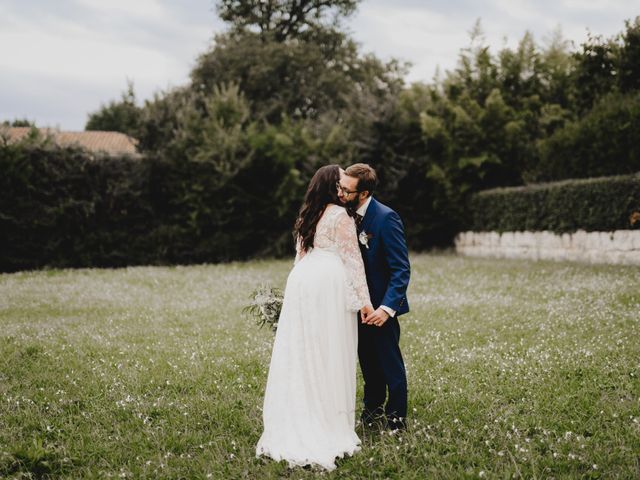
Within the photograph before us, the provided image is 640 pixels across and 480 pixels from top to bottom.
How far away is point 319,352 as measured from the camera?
5102 millimetres

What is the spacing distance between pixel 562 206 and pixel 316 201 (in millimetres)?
15794

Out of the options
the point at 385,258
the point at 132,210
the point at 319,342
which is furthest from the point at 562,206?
the point at 132,210

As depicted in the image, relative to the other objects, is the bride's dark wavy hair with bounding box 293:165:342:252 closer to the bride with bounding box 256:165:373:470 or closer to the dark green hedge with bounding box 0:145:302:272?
the bride with bounding box 256:165:373:470

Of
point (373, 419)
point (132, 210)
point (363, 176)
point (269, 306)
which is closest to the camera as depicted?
point (363, 176)

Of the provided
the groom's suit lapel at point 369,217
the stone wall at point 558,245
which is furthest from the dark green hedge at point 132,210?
the groom's suit lapel at point 369,217

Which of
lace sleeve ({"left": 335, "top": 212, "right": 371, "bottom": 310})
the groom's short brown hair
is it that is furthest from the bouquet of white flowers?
the groom's short brown hair

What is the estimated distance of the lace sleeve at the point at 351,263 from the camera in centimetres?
518

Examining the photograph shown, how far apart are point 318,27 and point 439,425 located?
41.8 metres

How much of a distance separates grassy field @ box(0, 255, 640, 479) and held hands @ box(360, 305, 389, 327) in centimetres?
110

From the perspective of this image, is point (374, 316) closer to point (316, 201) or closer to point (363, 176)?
point (316, 201)

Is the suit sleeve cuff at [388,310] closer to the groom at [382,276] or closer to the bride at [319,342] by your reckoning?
the groom at [382,276]

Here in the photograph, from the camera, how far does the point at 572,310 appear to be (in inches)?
413

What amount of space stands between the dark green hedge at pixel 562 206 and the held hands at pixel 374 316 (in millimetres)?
13827

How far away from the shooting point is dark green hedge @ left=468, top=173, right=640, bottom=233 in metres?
16.5
